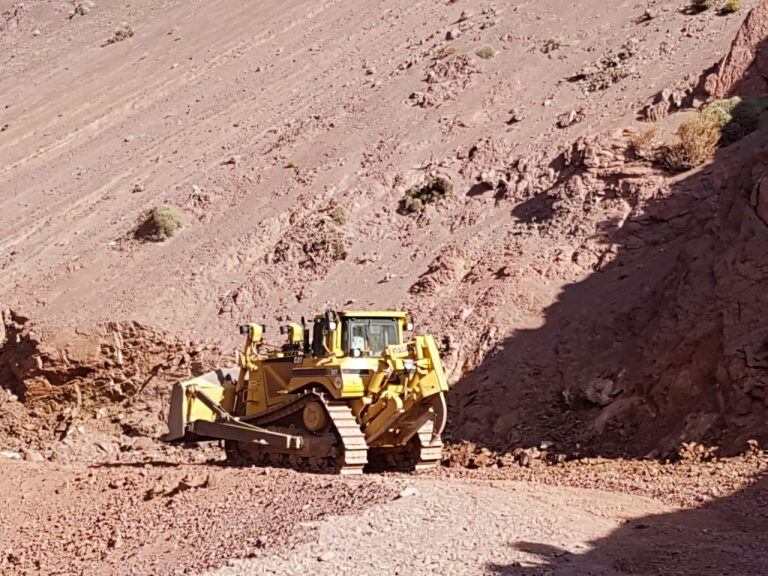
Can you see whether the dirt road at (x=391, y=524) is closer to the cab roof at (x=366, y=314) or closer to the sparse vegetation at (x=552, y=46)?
the cab roof at (x=366, y=314)

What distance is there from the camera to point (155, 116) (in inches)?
1563

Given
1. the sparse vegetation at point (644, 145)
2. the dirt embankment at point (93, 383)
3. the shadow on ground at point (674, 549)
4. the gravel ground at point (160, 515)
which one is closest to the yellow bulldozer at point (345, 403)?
the gravel ground at point (160, 515)

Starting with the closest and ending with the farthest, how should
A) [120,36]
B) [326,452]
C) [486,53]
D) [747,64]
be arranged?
[326,452] → [747,64] → [486,53] → [120,36]

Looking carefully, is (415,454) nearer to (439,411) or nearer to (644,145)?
(439,411)

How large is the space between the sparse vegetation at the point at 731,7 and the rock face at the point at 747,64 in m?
5.00

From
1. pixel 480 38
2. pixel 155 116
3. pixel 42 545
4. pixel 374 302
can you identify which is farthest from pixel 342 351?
pixel 155 116

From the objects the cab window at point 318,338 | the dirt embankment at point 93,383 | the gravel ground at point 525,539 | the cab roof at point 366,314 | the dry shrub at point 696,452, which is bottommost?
the dirt embankment at point 93,383

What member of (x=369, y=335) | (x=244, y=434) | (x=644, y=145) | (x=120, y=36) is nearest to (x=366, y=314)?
(x=369, y=335)

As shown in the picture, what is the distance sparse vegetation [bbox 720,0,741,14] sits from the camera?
3020 cm

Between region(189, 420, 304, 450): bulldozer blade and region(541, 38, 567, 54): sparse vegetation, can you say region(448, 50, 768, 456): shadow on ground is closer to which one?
region(189, 420, 304, 450): bulldozer blade

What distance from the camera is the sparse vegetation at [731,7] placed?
30203 millimetres

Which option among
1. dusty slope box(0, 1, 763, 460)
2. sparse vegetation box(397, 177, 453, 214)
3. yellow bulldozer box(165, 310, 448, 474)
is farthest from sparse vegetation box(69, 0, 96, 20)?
yellow bulldozer box(165, 310, 448, 474)

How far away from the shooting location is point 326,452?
16500 millimetres

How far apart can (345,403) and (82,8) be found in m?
51.1
